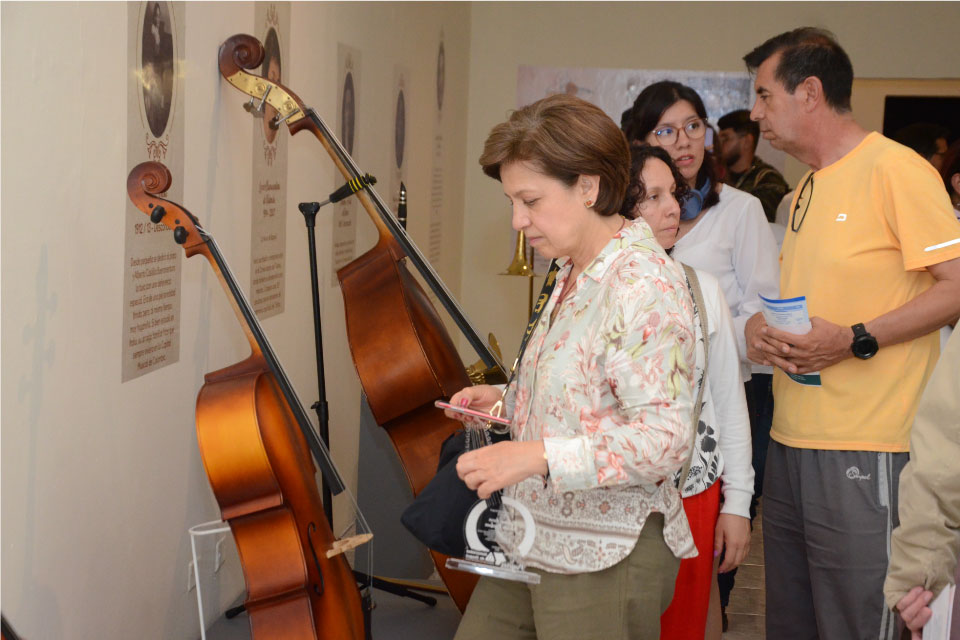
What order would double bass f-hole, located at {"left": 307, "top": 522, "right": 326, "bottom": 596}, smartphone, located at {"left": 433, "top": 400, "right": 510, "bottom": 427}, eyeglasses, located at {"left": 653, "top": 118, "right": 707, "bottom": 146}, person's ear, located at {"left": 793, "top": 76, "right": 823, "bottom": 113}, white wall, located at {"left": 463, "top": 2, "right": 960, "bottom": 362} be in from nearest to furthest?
smartphone, located at {"left": 433, "top": 400, "right": 510, "bottom": 427} → double bass f-hole, located at {"left": 307, "top": 522, "right": 326, "bottom": 596} → person's ear, located at {"left": 793, "top": 76, "right": 823, "bottom": 113} → eyeglasses, located at {"left": 653, "top": 118, "right": 707, "bottom": 146} → white wall, located at {"left": 463, "top": 2, "right": 960, "bottom": 362}

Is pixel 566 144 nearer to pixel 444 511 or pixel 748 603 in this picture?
pixel 444 511

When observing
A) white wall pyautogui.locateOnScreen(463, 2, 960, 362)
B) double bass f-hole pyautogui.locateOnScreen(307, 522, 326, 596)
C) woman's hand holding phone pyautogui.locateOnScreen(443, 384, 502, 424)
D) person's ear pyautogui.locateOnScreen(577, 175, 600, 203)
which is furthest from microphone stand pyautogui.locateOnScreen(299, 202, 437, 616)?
white wall pyautogui.locateOnScreen(463, 2, 960, 362)

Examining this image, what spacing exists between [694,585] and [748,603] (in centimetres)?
227

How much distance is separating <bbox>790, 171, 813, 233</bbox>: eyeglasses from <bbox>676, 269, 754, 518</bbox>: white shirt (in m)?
0.48

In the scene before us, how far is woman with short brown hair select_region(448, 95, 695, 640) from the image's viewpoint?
1405 millimetres

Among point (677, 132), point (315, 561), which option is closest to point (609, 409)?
point (315, 561)

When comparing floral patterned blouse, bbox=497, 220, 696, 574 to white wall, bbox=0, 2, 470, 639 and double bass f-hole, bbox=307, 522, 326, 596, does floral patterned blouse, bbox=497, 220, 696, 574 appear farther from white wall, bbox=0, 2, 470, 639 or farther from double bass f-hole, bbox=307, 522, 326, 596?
white wall, bbox=0, 2, 470, 639

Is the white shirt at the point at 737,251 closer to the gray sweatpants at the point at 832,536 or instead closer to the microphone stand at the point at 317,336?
the gray sweatpants at the point at 832,536

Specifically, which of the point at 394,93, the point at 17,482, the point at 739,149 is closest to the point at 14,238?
the point at 17,482

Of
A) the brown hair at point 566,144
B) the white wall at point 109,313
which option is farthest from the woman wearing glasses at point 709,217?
the white wall at point 109,313

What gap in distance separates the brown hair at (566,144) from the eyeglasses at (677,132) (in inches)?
52.9

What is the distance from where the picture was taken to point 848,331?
7.20ft

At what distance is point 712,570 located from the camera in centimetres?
208

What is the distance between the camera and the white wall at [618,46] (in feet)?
21.5
